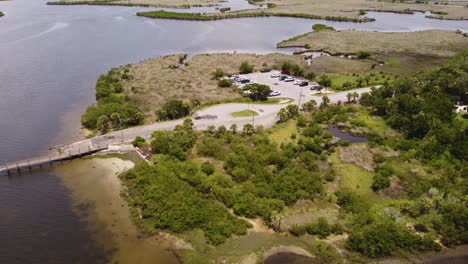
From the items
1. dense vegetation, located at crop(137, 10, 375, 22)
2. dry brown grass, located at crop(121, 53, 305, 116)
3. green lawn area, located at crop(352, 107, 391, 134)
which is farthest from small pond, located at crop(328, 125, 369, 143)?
dense vegetation, located at crop(137, 10, 375, 22)

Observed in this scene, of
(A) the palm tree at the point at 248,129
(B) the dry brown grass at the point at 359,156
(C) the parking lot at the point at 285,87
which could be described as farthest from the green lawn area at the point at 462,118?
(A) the palm tree at the point at 248,129

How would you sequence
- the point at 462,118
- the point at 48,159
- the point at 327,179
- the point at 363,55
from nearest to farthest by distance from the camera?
the point at 327,179, the point at 48,159, the point at 462,118, the point at 363,55

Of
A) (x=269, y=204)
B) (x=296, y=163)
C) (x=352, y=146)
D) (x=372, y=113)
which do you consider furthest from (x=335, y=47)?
(x=269, y=204)

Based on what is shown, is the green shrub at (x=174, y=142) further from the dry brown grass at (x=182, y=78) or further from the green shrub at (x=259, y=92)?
the green shrub at (x=259, y=92)

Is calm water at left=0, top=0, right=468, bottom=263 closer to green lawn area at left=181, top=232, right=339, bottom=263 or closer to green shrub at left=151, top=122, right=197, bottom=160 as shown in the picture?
green lawn area at left=181, top=232, right=339, bottom=263

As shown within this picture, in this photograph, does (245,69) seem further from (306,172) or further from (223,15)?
(223,15)

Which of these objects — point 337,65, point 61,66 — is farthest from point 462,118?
point 61,66

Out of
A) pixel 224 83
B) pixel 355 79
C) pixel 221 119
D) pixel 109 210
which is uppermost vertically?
pixel 224 83

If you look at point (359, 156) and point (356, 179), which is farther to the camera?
point (359, 156)
